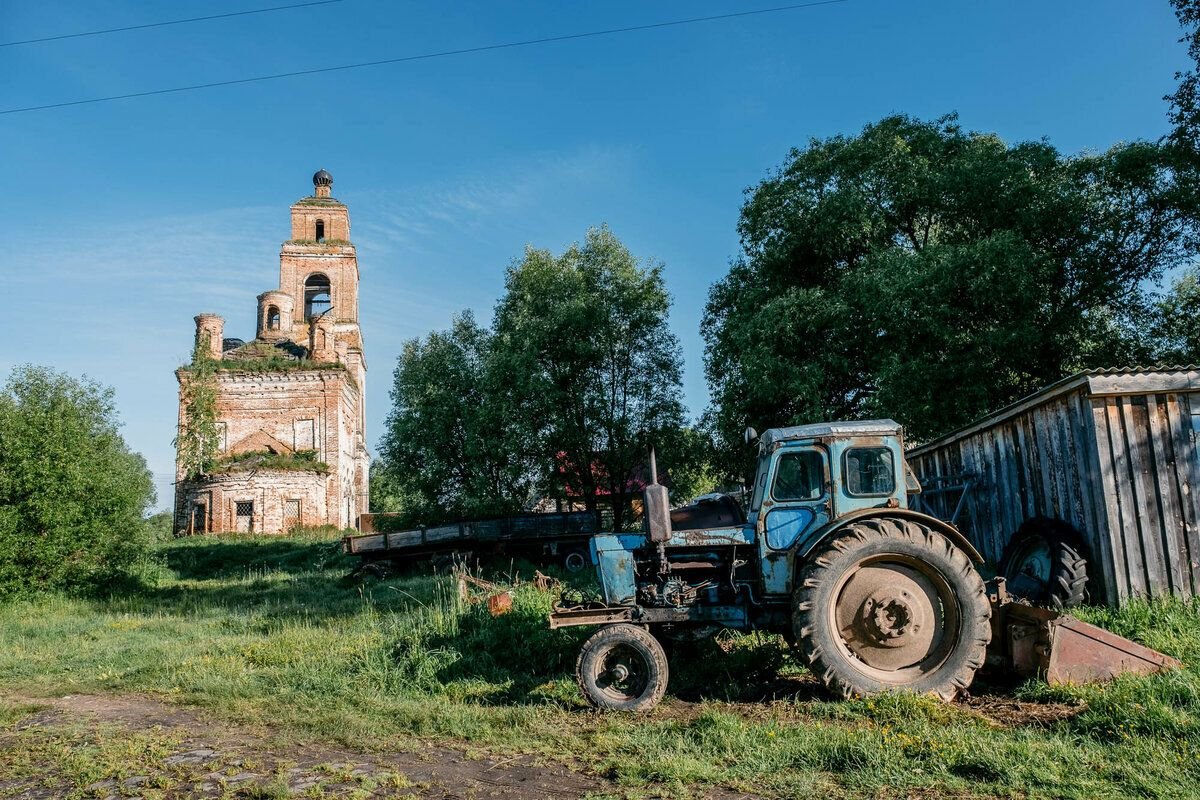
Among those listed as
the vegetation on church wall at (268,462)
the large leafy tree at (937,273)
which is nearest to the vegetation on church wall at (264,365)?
the vegetation on church wall at (268,462)

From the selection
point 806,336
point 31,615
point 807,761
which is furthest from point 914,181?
point 31,615

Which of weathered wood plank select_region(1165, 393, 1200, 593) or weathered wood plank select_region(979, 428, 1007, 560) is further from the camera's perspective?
weathered wood plank select_region(979, 428, 1007, 560)

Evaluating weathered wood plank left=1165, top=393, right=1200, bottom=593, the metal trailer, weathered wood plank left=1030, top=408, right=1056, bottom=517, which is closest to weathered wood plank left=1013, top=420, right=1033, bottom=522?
weathered wood plank left=1030, top=408, right=1056, bottom=517

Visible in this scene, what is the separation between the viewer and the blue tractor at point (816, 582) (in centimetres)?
685

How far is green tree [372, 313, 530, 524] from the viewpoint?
24125 mm

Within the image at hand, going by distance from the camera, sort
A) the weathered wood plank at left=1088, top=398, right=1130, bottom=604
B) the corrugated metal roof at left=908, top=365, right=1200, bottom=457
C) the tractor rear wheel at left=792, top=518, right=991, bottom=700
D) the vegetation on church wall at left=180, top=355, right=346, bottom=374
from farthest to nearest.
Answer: the vegetation on church wall at left=180, top=355, right=346, bottom=374, the corrugated metal roof at left=908, top=365, right=1200, bottom=457, the weathered wood plank at left=1088, top=398, right=1130, bottom=604, the tractor rear wheel at left=792, top=518, right=991, bottom=700

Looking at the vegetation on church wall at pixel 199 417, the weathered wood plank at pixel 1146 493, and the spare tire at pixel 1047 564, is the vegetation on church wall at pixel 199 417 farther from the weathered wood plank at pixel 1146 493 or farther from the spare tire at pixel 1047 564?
the weathered wood plank at pixel 1146 493

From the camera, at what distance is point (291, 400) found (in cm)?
3569

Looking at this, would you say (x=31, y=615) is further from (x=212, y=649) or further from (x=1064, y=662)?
(x=1064, y=662)

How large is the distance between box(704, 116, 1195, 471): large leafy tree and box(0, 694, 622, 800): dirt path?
13211 millimetres

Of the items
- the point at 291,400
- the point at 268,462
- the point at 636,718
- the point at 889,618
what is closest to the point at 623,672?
the point at 636,718

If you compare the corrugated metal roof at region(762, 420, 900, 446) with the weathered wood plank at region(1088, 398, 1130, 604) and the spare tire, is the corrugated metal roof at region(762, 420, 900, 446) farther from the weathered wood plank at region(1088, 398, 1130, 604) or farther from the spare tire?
the weathered wood plank at region(1088, 398, 1130, 604)

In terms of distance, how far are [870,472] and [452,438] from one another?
20.4 meters

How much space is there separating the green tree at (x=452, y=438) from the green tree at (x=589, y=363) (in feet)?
3.20
